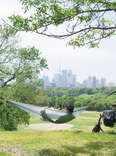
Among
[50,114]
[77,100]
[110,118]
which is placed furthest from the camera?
[77,100]

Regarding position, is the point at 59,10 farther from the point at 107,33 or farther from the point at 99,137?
the point at 99,137

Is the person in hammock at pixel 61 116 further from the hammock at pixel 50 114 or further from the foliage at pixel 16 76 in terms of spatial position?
the foliage at pixel 16 76

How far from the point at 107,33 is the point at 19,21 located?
430cm

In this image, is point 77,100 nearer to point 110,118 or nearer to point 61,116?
point 110,118

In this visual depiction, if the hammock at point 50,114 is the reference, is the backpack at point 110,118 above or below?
below

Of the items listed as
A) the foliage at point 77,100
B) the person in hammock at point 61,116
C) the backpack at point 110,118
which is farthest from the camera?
the foliage at point 77,100

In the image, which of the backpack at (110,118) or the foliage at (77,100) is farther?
the foliage at (77,100)

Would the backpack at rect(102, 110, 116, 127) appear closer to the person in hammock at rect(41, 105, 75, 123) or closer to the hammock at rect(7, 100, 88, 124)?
the person in hammock at rect(41, 105, 75, 123)

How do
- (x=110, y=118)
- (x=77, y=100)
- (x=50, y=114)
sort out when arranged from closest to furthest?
(x=50, y=114) → (x=110, y=118) → (x=77, y=100)

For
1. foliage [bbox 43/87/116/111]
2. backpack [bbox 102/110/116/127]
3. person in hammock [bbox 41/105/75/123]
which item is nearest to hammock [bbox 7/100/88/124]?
person in hammock [bbox 41/105/75/123]

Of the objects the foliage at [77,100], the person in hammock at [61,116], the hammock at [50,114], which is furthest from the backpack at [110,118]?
the hammock at [50,114]

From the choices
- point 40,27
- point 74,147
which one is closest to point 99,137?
point 74,147

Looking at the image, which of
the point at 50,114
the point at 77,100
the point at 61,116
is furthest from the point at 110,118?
the point at 77,100

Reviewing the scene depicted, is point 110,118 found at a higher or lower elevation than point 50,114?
lower
